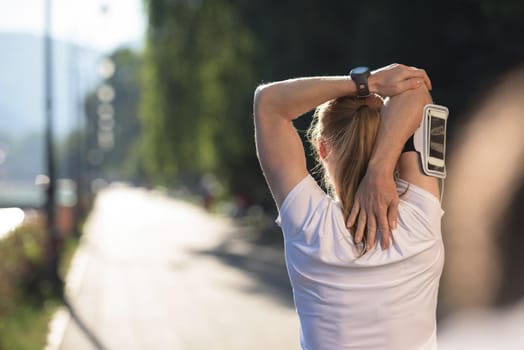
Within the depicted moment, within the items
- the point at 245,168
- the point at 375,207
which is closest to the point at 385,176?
the point at 375,207

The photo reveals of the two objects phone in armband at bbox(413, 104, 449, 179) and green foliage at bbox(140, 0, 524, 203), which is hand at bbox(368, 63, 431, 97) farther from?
green foliage at bbox(140, 0, 524, 203)

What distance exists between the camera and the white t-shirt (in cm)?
204

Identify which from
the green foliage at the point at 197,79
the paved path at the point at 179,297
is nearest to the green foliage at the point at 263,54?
the green foliage at the point at 197,79

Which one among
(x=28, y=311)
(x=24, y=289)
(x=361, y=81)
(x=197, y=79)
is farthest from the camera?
(x=197, y=79)

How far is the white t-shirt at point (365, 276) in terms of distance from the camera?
204cm

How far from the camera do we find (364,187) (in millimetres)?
2062

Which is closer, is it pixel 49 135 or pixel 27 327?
pixel 27 327

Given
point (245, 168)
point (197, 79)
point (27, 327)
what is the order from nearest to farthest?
point (27, 327)
point (197, 79)
point (245, 168)

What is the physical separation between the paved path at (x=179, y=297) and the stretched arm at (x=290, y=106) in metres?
7.42

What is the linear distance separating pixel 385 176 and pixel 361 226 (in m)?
0.12

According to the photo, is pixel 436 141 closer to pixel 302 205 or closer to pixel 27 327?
pixel 302 205

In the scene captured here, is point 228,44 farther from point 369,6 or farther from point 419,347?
point 419,347

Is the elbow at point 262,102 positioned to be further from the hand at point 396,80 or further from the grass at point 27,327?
the grass at point 27,327

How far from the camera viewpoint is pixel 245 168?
2975 centimetres
